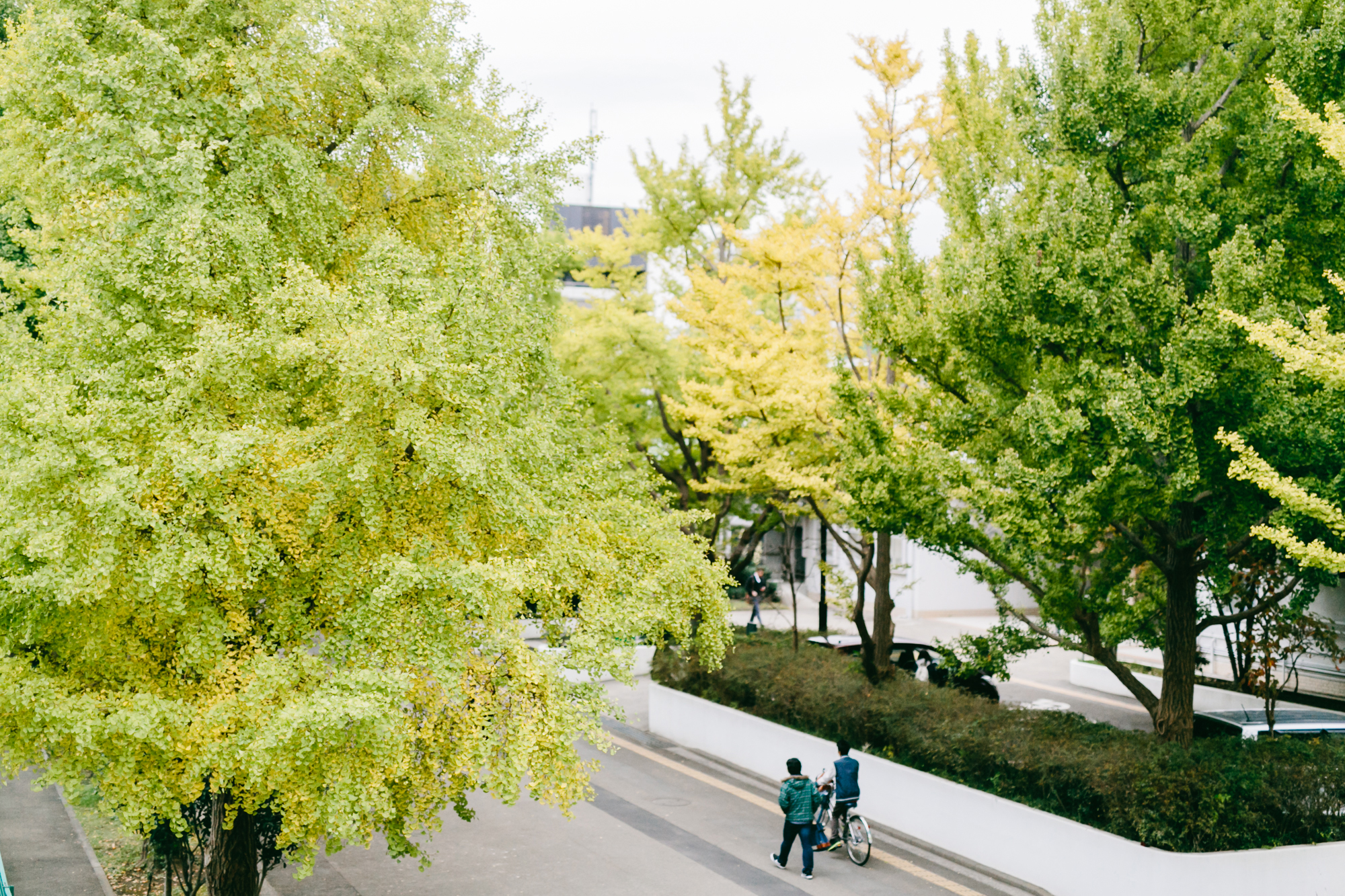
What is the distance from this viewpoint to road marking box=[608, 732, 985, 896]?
1170 cm

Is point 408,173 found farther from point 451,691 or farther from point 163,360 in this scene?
point 451,691

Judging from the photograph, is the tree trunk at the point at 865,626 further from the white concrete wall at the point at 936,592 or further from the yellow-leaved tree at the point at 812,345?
the white concrete wall at the point at 936,592

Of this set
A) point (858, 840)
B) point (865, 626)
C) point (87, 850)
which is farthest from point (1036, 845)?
point (87, 850)

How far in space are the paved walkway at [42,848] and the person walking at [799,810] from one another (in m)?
7.50

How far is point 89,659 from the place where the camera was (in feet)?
24.3

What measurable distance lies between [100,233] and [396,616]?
12.6 feet

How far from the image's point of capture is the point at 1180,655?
1132cm

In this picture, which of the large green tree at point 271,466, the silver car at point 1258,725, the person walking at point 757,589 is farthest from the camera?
the person walking at point 757,589

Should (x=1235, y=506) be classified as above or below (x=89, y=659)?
above

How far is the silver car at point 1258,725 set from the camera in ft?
48.1

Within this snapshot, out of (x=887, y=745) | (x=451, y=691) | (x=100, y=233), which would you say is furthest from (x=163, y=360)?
(x=887, y=745)

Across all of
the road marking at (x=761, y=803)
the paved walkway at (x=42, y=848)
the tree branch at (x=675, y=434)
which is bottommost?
the road marking at (x=761, y=803)

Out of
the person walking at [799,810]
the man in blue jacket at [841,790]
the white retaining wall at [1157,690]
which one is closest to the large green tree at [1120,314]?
the man in blue jacket at [841,790]

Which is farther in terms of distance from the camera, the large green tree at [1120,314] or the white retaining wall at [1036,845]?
the white retaining wall at [1036,845]
